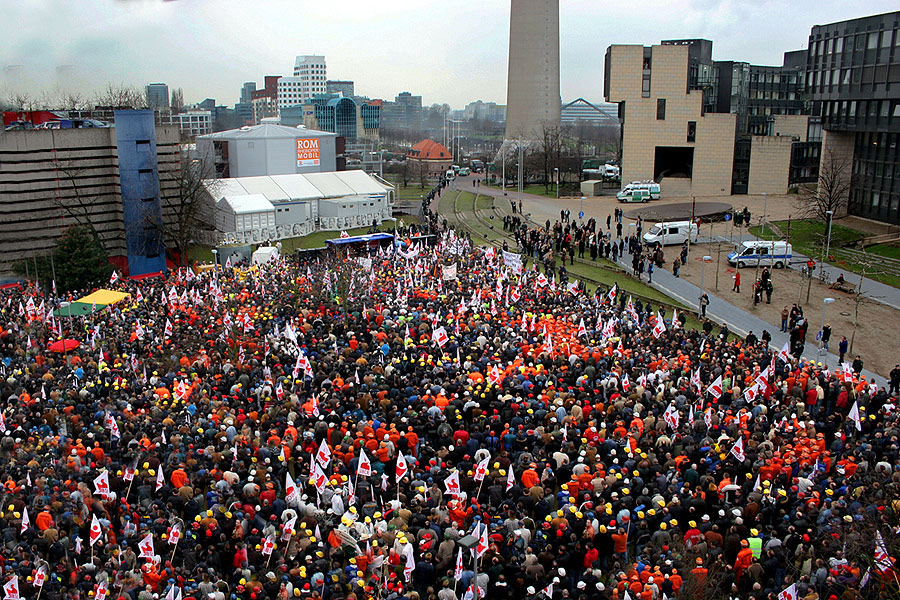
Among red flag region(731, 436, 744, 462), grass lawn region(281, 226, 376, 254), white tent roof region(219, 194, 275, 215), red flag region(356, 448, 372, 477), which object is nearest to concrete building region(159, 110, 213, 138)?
grass lawn region(281, 226, 376, 254)

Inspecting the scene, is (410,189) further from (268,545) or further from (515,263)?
(268,545)

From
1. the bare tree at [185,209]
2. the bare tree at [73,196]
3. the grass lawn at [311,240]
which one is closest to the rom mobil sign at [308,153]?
the grass lawn at [311,240]

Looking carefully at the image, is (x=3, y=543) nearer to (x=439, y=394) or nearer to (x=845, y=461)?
(x=439, y=394)

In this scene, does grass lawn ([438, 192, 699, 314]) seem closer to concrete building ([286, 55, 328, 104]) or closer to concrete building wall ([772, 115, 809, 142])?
concrete building wall ([772, 115, 809, 142])

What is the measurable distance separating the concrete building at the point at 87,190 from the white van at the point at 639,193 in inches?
1238

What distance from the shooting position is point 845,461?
480 inches

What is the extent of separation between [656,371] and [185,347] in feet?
36.0

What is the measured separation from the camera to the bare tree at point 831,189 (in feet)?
135

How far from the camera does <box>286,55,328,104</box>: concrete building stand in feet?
632

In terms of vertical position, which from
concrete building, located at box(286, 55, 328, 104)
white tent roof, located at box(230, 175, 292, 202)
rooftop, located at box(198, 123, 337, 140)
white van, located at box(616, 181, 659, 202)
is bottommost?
white van, located at box(616, 181, 659, 202)

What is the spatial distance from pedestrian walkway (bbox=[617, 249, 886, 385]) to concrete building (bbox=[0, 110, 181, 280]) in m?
21.9

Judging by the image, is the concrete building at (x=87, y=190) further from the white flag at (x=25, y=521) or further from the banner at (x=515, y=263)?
the white flag at (x=25, y=521)

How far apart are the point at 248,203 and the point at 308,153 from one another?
1859 centimetres

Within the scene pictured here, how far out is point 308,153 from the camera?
58906mm
